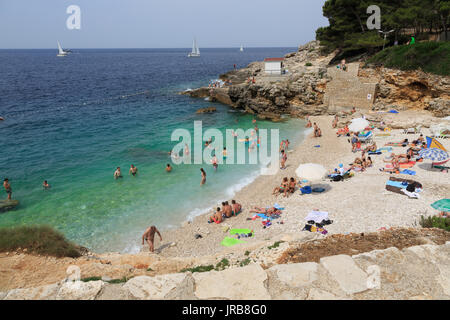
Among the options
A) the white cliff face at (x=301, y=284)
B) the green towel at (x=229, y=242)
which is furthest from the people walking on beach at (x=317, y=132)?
the white cliff face at (x=301, y=284)

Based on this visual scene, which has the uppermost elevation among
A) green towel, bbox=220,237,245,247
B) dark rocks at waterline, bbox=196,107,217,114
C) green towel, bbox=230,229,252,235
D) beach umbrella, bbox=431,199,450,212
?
dark rocks at waterline, bbox=196,107,217,114

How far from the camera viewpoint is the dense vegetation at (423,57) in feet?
79.2

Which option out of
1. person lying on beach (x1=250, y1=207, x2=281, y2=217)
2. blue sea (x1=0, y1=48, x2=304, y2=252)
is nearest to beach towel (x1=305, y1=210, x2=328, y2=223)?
person lying on beach (x1=250, y1=207, x2=281, y2=217)

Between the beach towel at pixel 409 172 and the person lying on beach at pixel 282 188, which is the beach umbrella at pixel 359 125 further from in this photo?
the person lying on beach at pixel 282 188

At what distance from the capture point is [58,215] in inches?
547

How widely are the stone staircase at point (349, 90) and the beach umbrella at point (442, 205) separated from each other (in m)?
20.1

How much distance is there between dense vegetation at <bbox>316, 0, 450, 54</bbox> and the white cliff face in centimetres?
3378

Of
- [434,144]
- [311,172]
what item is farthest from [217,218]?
[434,144]

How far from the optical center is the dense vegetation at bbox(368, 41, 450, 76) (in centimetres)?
2414

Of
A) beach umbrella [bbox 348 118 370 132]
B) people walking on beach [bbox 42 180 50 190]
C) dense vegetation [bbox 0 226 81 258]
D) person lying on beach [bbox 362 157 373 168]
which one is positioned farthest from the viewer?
beach umbrella [bbox 348 118 370 132]

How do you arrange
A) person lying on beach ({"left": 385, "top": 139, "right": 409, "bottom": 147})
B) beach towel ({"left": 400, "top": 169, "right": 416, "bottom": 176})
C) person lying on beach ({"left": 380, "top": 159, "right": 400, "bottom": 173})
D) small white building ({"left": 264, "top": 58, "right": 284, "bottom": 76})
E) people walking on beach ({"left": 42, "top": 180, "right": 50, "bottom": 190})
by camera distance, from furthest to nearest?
small white building ({"left": 264, "top": 58, "right": 284, "bottom": 76})
person lying on beach ({"left": 385, "top": 139, "right": 409, "bottom": 147})
people walking on beach ({"left": 42, "top": 180, "right": 50, "bottom": 190})
person lying on beach ({"left": 380, "top": 159, "right": 400, "bottom": 173})
beach towel ({"left": 400, "top": 169, "right": 416, "bottom": 176})

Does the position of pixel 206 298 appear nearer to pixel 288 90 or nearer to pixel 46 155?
pixel 46 155

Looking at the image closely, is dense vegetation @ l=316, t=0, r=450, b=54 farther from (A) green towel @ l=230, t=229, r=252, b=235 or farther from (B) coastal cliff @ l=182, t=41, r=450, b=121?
(A) green towel @ l=230, t=229, r=252, b=235

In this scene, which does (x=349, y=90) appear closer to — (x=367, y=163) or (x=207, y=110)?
A: (x=367, y=163)
